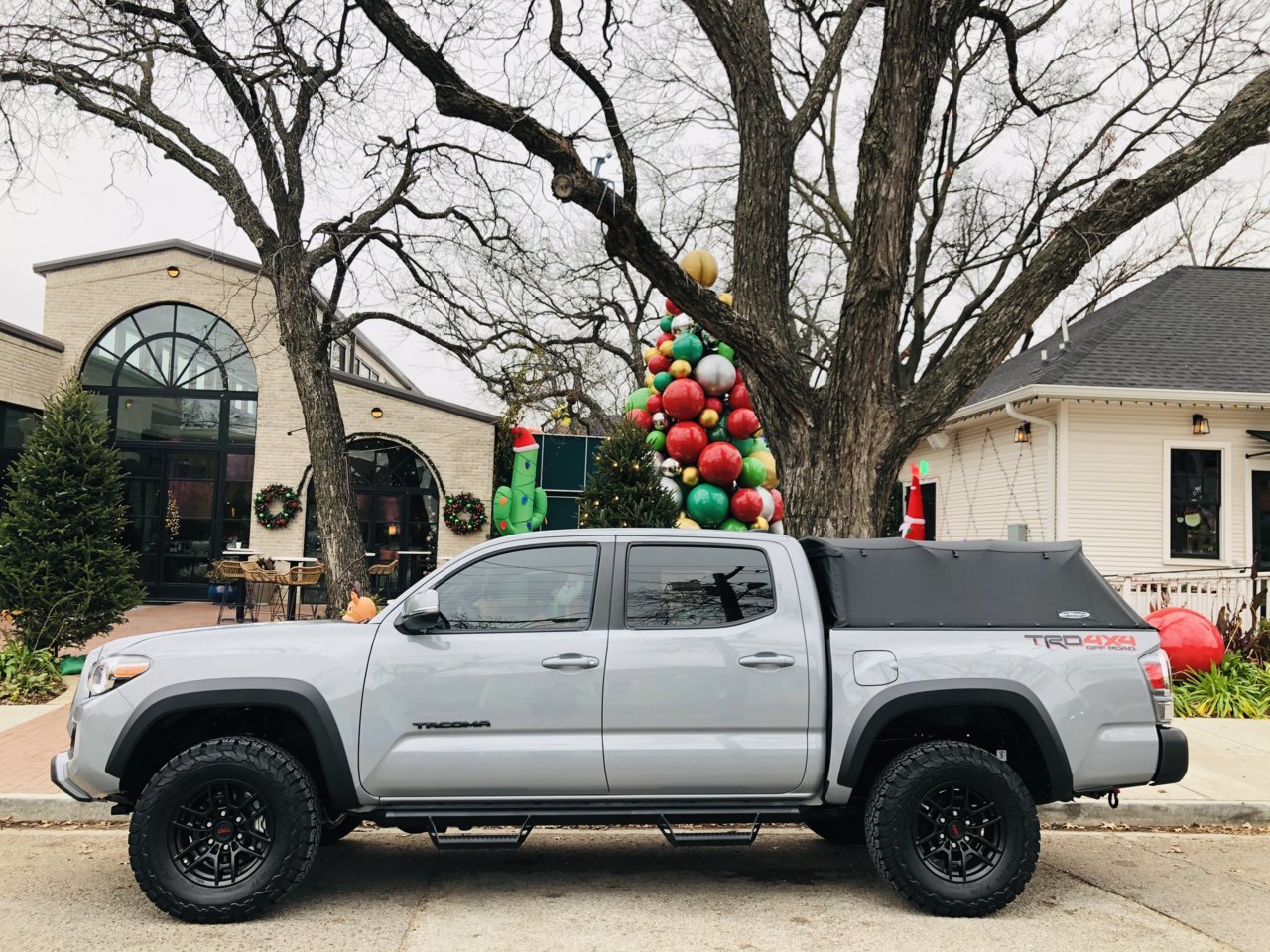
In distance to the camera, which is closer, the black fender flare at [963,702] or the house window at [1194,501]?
the black fender flare at [963,702]

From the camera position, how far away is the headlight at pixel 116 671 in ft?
15.4

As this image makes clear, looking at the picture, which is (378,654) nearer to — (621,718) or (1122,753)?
(621,718)

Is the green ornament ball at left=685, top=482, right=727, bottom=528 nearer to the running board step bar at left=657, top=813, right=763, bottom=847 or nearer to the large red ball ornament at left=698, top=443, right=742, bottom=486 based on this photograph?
the large red ball ornament at left=698, top=443, right=742, bottom=486

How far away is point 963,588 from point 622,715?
1878mm

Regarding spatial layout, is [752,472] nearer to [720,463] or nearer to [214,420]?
[720,463]

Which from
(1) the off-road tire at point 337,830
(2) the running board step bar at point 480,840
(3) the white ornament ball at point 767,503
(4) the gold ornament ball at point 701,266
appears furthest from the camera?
(3) the white ornament ball at point 767,503

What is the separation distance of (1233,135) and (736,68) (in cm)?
421

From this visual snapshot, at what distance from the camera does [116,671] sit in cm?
468

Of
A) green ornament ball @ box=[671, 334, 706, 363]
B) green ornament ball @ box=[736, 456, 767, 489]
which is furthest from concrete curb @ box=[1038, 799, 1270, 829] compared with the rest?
green ornament ball @ box=[671, 334, 706, 363]

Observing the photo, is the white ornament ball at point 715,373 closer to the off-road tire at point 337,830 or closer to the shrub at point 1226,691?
the shrub at point 1226,691

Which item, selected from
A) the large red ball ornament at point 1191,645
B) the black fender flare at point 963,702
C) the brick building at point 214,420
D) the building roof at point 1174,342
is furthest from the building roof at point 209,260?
the black fender flare at point 963,702

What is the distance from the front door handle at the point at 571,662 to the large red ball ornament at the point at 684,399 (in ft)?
28.7

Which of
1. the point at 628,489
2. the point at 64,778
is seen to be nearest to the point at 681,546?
the point at 64,778

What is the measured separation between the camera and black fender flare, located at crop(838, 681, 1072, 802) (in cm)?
481
